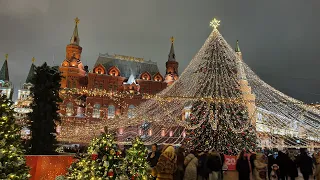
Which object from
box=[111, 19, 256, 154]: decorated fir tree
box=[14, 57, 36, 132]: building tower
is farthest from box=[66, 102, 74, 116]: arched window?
box=[111, 19, 256, 154]: decorated fir tree

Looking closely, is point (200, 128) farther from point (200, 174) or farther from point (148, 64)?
point (148, 64)

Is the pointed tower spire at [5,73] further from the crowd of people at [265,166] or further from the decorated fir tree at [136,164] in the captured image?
the crowd of people at [265,166]

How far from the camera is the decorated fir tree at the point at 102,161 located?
5.93 metres

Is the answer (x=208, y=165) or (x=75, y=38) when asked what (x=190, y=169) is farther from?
(x=75, y=38)

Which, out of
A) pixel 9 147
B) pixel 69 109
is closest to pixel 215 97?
pixel 9 147

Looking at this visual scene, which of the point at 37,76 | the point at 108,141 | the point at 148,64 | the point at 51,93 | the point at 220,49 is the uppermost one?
the point at 148,64

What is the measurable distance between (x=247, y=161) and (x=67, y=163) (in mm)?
5673

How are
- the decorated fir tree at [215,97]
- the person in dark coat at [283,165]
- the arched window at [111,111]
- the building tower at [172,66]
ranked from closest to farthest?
the person in dark coat at [283,165] < the decorated fir tree at [215,97] < the arched window at [111,111] < the building tower at [172,66]

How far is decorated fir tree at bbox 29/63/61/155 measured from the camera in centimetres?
1059

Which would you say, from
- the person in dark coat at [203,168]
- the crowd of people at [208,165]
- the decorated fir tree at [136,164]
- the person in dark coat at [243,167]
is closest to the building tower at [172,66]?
the crowd of people at [208,165]

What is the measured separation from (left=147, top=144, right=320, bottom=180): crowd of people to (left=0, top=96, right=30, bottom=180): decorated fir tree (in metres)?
2.91

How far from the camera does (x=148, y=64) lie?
57688 millimetres

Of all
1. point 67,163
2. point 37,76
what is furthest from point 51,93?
point 67,163

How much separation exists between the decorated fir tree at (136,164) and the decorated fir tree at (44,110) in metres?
5.11
